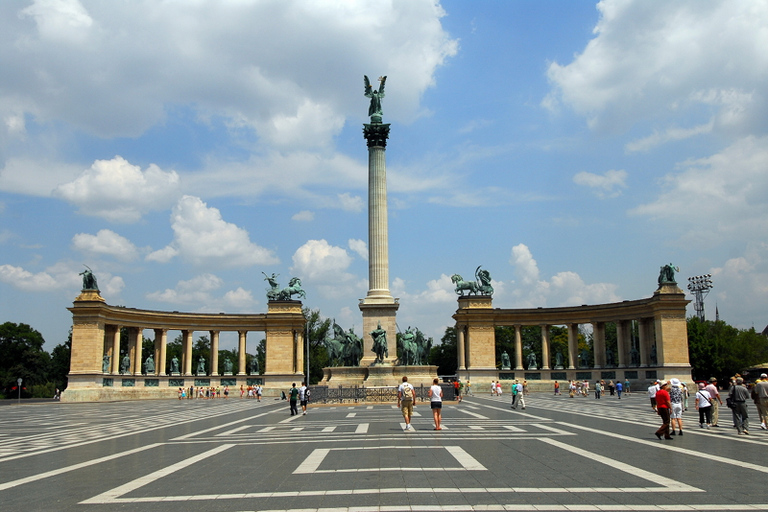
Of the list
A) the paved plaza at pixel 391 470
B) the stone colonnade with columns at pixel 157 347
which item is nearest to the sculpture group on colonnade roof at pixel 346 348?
the stone colonnade with columns at pixel 157 347

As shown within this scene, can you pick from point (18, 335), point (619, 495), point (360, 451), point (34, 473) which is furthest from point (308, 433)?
point (18, 335)

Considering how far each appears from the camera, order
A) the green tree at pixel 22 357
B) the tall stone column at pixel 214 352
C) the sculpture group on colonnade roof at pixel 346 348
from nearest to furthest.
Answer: the sculpture group on colonnade roof at pixel 346 348 → the tall stone column at pixel 214 352 → the green tree at pixel 22 357

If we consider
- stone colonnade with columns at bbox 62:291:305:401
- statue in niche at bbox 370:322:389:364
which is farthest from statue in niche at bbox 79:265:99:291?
statue in niche at bbox 370:322:389:364

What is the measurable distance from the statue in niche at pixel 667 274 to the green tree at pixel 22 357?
94011 millimetres

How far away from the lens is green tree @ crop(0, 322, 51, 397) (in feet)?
338

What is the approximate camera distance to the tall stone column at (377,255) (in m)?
64.2

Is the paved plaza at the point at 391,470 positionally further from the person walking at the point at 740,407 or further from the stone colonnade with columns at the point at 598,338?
the stone colonnade with columns at the point at 598,338

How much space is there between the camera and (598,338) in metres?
86.1

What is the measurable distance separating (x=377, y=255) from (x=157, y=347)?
Result: 114 feet

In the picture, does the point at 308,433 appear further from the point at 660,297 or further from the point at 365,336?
the point at 660,297

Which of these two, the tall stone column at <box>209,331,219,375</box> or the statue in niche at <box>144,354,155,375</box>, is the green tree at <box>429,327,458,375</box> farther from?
the statue in niche at <box>144,354,155,375</box>

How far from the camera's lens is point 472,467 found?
47.2ft

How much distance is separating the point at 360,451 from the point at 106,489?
7035mm

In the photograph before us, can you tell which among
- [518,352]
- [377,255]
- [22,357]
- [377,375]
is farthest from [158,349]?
[518,352]
